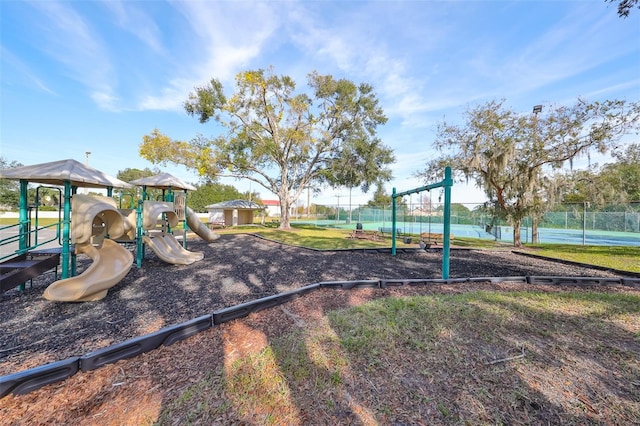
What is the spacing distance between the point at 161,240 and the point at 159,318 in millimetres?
4204

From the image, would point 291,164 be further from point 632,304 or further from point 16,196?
point 16,196

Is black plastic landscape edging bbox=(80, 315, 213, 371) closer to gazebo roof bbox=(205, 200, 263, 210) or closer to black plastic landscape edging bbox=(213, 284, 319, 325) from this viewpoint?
black plastic landscape edging bbox=(213, 284, 319, 325)

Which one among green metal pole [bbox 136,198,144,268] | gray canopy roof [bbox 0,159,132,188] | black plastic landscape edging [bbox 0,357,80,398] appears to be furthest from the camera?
green metal pole [bbox 136,198,144,268]

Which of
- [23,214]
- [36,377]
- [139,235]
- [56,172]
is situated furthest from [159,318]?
[139,235]

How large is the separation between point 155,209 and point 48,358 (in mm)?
4867

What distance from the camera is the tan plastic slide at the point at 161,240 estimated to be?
6.26m

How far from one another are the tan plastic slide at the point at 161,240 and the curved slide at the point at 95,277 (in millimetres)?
1607

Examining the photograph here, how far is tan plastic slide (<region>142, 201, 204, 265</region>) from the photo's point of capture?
626 centimetres

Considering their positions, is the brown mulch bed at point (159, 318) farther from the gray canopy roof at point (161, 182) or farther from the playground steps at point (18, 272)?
the gray canopy roof at point (161, 182)

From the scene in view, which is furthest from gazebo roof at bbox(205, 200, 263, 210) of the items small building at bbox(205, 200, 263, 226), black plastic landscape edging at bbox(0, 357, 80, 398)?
black plastic landscape edging at bbox(0, 357, 80, 398)

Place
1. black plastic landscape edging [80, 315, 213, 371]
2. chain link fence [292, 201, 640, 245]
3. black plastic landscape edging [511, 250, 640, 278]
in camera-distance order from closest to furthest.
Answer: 1. black plastic landscape edging [80, 315, 213, 371]
2. black plastic landscape edging [511, 250, 640, 278]
3. chain link fence [292, 201, 640, 245]

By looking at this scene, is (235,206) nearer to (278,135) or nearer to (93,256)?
(278,135)

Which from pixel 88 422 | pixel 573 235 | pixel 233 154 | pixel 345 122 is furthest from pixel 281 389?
pixel 573 235

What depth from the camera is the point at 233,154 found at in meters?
17.5
